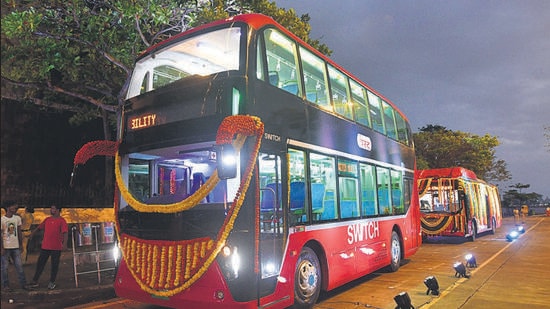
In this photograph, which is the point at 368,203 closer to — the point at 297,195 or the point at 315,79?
Answer: the point at 297,195

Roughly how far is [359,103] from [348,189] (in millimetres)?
2188

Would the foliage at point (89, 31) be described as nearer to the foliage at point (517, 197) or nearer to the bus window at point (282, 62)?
the bus window at point (282, 62)

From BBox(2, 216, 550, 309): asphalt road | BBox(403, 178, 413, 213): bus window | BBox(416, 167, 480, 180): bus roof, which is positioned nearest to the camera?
BBox(2, 216, 550, 309): asphalt road

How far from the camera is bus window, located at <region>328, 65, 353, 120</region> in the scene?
24.4 feet

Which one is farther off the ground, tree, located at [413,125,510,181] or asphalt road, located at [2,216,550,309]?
tree, located at [413,125,510,181]

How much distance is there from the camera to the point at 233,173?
4.38 metres

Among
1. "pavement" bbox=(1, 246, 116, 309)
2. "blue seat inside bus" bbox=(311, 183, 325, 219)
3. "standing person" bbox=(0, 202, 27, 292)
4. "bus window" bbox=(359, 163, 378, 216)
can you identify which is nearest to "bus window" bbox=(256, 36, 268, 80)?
"blue seat inside bus" bbox=(311, 183, 325, 219)

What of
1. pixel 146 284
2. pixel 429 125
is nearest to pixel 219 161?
pixel 146 284

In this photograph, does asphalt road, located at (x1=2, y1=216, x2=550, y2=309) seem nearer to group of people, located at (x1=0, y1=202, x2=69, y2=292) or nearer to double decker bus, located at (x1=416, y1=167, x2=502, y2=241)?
group of people, located at (x1=0, y1=202, x2=69, y2=292)

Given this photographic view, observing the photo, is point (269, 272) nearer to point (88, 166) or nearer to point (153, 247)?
point (153, 247)

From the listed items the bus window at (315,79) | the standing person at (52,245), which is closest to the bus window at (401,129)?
the bus window at (315,79)

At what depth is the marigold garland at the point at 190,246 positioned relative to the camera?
4582 millimetres

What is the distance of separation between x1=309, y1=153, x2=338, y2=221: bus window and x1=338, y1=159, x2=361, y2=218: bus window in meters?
0.29

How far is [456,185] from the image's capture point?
16.5m
